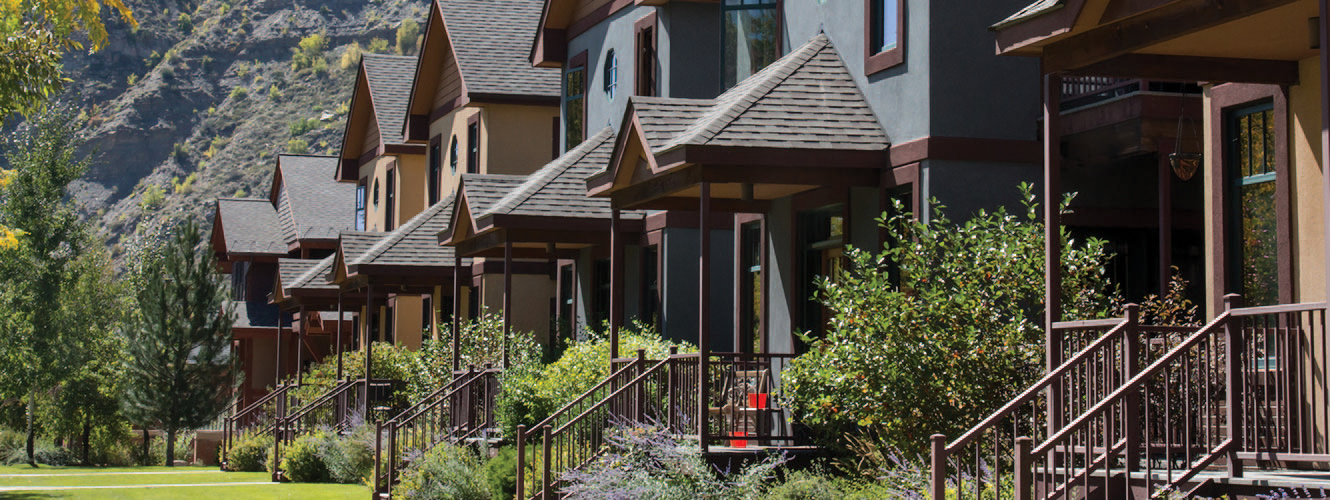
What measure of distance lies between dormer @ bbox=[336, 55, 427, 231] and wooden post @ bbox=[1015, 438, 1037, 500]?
2793 cm

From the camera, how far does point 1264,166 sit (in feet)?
39.4

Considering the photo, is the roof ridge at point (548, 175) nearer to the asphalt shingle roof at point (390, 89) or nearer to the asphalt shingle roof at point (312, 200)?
the asphalt shingle roof at point (390, 89)

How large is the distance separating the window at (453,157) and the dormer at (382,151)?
8.60 feet

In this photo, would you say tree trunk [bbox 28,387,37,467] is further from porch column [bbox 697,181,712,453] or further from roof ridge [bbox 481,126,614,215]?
porch column [bbox 697,181,712,453]

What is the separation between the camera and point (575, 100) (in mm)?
27203

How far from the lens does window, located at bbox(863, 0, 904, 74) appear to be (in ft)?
53.0

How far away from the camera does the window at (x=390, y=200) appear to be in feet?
125

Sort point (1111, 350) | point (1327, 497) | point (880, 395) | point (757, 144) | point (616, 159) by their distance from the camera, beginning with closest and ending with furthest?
point (1327, 497), point (1111, 350), point (880, 395), point (757, 144), point (616, 159)

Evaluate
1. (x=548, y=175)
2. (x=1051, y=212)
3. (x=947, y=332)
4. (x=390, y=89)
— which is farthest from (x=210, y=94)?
(x=1051, y=212)

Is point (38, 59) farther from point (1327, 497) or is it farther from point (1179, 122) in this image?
point (1327, 497)

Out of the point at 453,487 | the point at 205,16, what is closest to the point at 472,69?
the point at 453,487

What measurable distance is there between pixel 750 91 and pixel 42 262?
27922 millimetres

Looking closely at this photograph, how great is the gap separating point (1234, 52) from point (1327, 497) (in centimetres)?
387

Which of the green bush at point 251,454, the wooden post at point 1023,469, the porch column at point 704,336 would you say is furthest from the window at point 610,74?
the wooden post at point 1023,469
